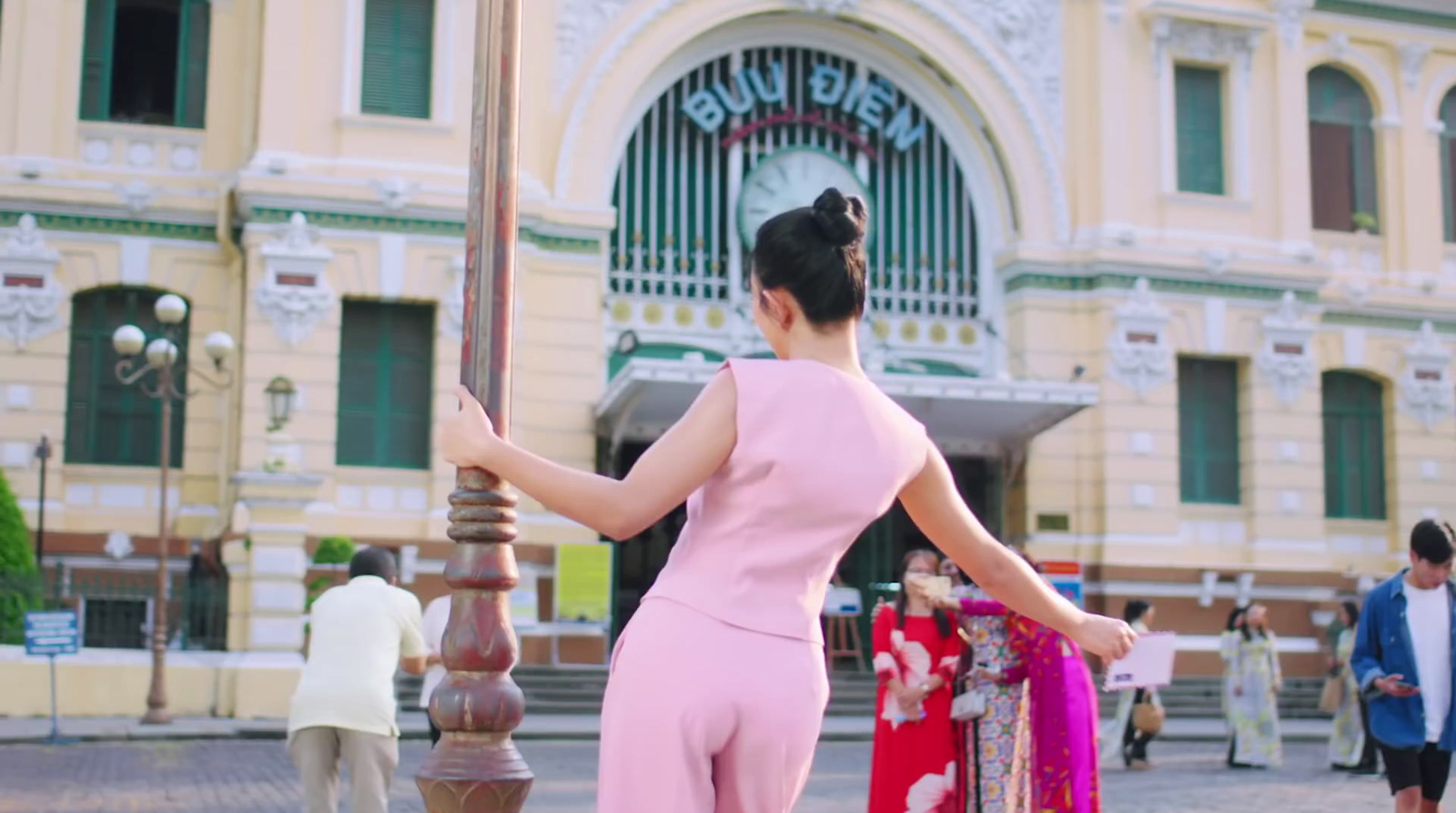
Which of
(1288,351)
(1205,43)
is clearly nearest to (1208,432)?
(1288,351)

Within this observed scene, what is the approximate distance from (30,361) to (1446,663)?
18.5m

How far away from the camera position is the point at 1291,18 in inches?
1008

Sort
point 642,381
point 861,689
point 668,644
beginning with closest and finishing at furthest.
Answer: point 668,644 → point 642,381 → point 861,689

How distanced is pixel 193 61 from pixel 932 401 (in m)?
11.2

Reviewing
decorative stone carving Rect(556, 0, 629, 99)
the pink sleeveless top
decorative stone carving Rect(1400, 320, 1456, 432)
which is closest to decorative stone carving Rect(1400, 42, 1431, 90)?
decorative stone carving Rect(1400, 320, 1456, 432)

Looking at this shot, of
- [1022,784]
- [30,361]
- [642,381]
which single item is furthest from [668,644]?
[30,361]

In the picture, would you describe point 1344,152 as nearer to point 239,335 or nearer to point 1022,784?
point 239,335

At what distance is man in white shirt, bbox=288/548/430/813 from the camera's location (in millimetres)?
7012

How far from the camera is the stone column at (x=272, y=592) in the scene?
18297 millimetres

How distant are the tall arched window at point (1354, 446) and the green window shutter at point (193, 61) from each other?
690 inches

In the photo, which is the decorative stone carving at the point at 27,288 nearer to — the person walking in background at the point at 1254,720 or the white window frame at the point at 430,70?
the white window frame at the point at 430,70

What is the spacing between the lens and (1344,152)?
27016 mm

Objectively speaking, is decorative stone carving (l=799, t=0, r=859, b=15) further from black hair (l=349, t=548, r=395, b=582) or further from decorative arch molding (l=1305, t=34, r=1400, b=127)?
black hair (l=349, t=548, r=395, b=582)

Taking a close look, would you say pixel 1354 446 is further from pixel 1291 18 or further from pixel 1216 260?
pixel 1291 18
